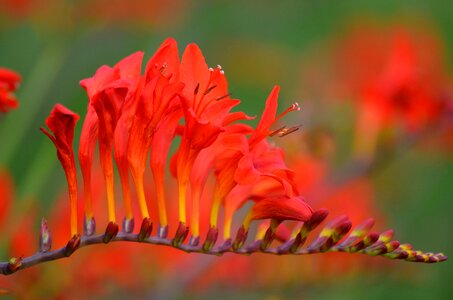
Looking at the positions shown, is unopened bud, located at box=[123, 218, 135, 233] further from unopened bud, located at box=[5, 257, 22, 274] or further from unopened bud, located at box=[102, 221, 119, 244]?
unopened bud, located at box=[5, 257, 22, 274]

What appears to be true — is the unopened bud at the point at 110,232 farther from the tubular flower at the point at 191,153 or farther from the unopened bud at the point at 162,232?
the unopened bud at the point at 162,232

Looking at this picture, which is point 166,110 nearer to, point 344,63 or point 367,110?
point 367,110

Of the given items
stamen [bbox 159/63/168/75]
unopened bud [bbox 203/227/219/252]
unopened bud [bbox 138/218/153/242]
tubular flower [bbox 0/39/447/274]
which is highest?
stamen [bbox 159/63/168/75]

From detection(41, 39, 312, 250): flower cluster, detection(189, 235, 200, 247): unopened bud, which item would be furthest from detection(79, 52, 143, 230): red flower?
detection(189, 235, 200, 247): unopened bud

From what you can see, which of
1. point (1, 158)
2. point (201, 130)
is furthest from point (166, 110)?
point (1, 158)

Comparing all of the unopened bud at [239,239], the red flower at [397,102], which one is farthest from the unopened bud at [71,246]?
the red flower at [397,102]

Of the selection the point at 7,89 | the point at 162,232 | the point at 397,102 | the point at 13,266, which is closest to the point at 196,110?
the point at 162,232
